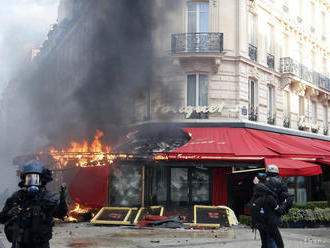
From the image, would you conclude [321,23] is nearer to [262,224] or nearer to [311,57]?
[311,57]

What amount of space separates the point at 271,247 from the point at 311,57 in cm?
1584

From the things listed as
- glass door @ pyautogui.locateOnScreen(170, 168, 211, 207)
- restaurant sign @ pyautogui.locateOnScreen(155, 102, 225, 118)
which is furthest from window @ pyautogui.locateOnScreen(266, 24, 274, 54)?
glass door @ pyautogui.locateOnScreen(170, 168, 211, 207)

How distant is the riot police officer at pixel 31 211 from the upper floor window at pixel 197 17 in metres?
11.6

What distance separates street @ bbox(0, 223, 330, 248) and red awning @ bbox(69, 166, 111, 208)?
1.67 metres

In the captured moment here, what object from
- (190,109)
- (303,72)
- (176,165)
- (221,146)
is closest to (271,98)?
(303,72)

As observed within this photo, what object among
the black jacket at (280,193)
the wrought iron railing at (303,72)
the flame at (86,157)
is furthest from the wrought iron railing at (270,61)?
the black jacket at (280,193)

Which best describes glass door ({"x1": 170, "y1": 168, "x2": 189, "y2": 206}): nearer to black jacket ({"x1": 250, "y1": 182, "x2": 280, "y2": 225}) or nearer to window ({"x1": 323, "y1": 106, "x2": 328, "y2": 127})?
black jacket ({"x1": 250, "y1": 182, "x2": 280, "y2": 225})

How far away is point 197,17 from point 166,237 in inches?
343

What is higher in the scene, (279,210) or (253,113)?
(253,113)

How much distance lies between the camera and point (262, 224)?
5656 millimetres

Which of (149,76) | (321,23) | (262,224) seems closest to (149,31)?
(149,76)

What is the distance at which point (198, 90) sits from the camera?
569 inches

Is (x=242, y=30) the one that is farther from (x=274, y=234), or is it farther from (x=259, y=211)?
(x=274, y=234)

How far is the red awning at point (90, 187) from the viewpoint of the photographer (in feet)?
40.7
